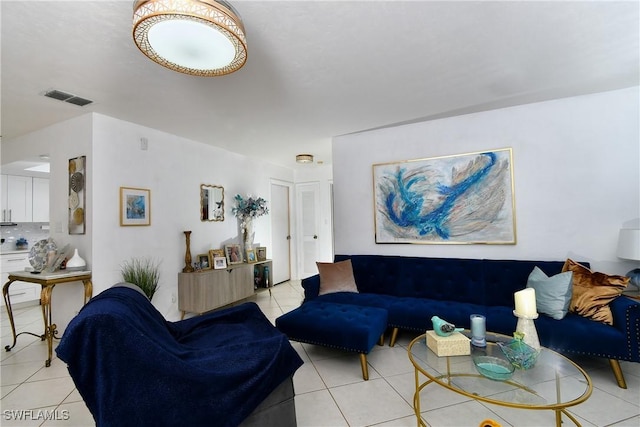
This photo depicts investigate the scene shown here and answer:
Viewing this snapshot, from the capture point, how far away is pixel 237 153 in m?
4.72

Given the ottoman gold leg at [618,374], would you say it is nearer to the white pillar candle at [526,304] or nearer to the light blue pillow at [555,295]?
the light blue pillow at [555,295]

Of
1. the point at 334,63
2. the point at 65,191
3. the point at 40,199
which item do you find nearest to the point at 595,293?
the point at 334,63

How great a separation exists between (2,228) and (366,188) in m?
6.12

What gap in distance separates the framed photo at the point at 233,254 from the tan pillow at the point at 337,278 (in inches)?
65.2

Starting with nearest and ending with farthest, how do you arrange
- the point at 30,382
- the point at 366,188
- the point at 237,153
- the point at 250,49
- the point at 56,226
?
1. the point at 250,49
2. the point at 30,382
3. the point at 56,226
4. the point at 366,188
5. the point at 237,153

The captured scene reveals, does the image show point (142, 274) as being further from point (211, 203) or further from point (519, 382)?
point (519, 382)

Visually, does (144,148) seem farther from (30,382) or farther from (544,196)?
(544,196)

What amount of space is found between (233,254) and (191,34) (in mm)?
3435

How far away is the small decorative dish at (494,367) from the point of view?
1.49 meters

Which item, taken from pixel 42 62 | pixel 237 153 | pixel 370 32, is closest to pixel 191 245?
pixel 237 153

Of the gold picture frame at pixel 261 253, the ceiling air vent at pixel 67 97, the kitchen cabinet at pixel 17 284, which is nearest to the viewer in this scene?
the ceiling air vent at pixel 67 97

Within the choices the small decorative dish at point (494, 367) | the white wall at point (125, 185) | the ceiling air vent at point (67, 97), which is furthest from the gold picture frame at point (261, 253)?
the small decorative dish at point (494, 367)

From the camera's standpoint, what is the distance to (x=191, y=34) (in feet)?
4.57

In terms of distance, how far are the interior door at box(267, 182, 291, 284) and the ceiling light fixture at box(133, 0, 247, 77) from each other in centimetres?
404
